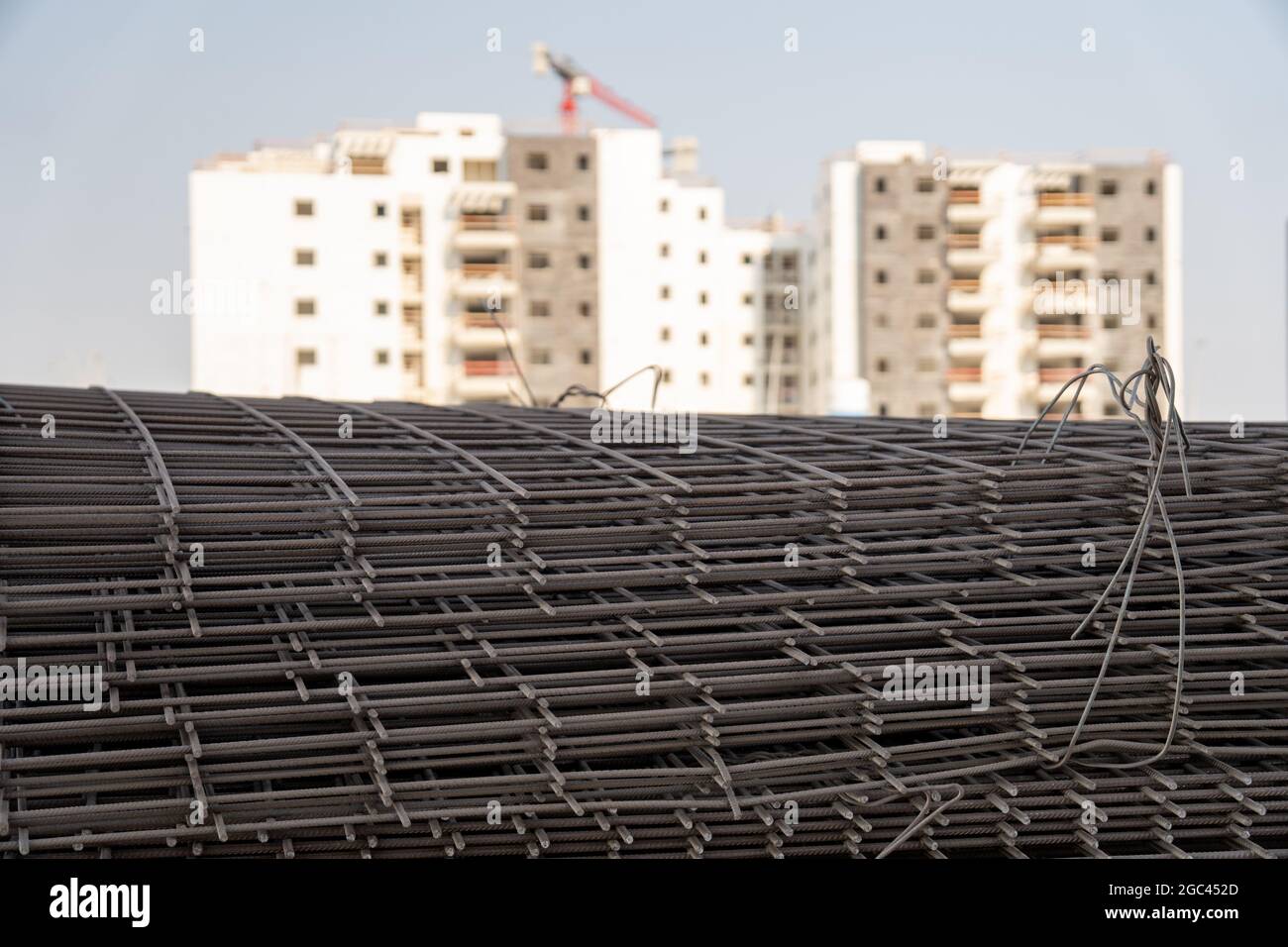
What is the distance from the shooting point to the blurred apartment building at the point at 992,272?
138ft

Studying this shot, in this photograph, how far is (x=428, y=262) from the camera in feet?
134

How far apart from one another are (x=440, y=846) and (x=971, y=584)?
1.51 metres

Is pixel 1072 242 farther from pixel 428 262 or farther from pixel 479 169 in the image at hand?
pixel 428 262

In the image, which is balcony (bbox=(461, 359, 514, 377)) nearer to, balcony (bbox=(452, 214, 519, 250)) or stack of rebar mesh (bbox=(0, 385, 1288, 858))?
balcony (bbox=(452, 214, 519, 250))

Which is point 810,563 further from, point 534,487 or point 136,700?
point 136,700

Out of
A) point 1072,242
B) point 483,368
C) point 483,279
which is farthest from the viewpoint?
point 1072,242

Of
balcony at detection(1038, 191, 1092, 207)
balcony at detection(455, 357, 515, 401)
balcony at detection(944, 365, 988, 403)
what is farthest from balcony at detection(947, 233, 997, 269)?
balcony at detection(455, 357, 515, 401)

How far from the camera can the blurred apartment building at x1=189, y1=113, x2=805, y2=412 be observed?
39.5 meters

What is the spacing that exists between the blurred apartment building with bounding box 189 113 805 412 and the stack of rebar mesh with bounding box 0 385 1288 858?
36.4 m

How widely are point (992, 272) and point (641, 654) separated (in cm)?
4152

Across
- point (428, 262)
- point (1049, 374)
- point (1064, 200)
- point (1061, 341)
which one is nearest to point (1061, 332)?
point (1061, 341)

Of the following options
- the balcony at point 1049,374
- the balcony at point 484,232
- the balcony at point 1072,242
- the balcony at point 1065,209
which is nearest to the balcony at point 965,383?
the balcony at point 1049,374
